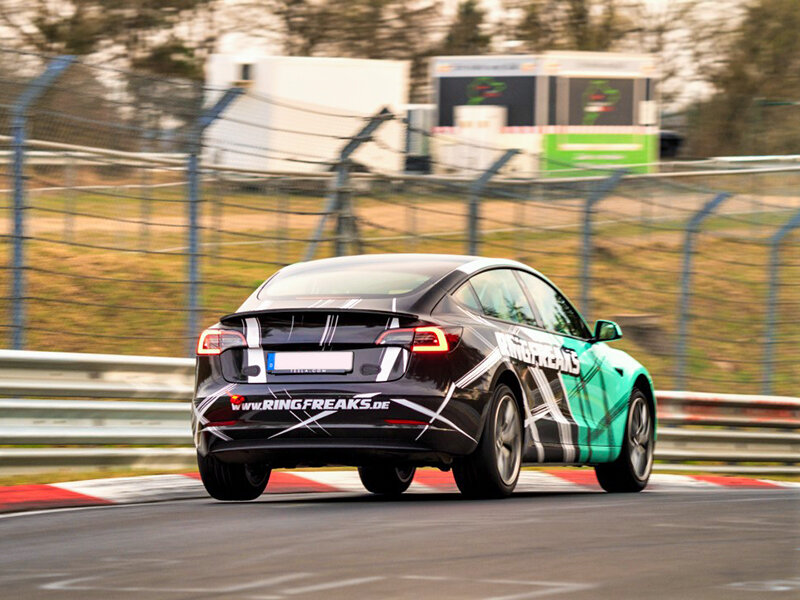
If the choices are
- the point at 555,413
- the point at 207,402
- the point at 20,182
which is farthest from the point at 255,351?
the point at 20,182

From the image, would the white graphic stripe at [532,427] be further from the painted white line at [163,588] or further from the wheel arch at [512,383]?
the painted white line at [163,588]

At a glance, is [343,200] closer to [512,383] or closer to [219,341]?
[512,383]

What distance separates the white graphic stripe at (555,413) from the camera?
28.5 feet

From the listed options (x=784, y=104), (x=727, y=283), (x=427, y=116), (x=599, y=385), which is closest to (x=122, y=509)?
(x=599, y=385)

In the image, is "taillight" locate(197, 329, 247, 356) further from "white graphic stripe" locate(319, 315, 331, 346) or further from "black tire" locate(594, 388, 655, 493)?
"black tire" locate(594, 388, 655, 493)

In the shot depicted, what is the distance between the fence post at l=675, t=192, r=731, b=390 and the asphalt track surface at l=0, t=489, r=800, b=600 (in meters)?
6.70

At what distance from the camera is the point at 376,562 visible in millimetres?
5535

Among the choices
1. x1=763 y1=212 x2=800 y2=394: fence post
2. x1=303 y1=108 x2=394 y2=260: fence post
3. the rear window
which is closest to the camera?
the rear window

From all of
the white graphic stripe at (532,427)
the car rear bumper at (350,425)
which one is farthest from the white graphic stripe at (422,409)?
the white graphic stripe at (532,427)

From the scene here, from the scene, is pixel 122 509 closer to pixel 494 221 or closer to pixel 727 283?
pixel 494 221

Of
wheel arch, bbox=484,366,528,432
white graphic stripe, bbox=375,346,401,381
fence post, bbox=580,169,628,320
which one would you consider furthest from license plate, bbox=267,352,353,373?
fence post, bbox=580,169,628,320

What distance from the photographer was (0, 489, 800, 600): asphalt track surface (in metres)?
5.00

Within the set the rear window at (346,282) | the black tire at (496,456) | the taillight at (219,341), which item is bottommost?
the black tire at (496,456)

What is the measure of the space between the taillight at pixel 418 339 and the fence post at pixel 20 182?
299 centimetres
